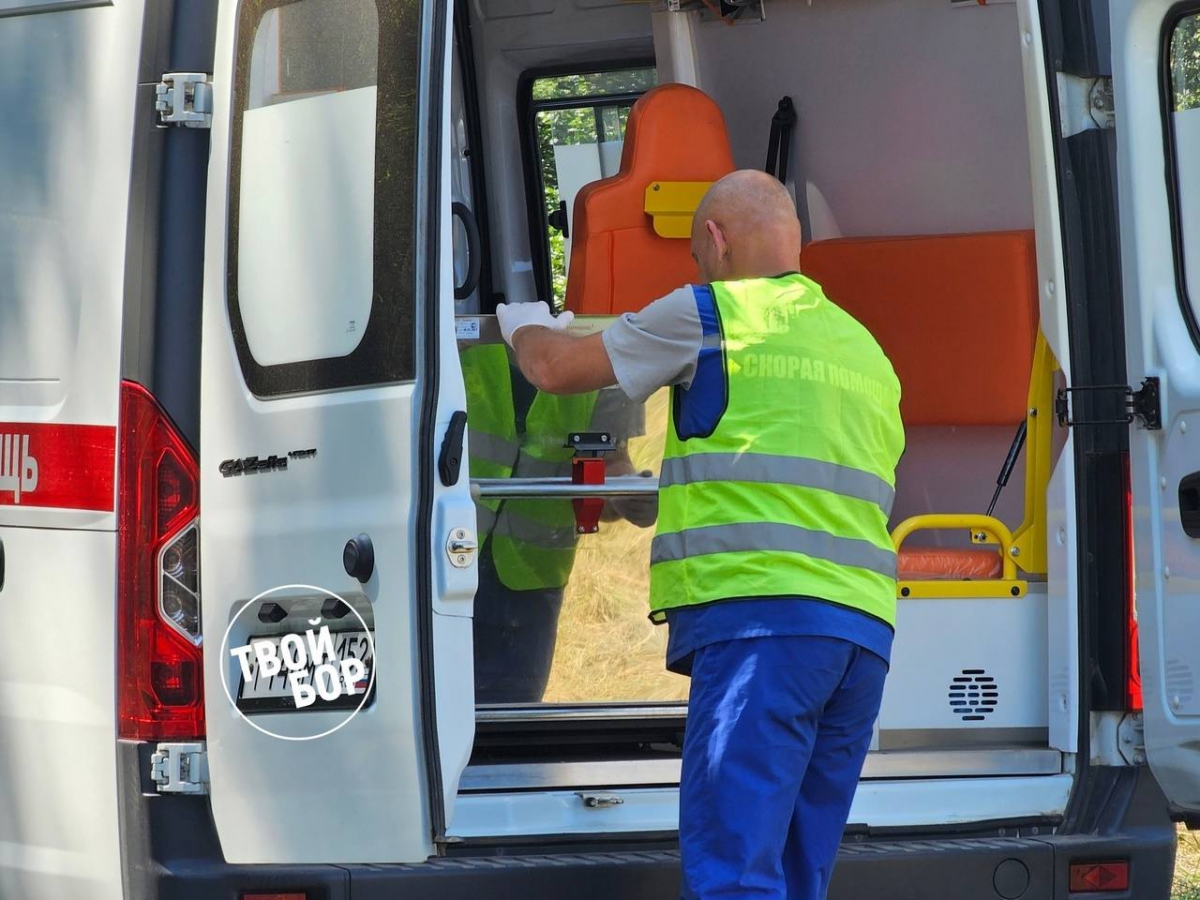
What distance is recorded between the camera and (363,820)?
2738mm

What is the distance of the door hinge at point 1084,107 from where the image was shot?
10.5ft

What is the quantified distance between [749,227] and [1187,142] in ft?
2.51

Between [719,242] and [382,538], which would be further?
[719,242]

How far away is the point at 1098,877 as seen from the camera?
316 cm

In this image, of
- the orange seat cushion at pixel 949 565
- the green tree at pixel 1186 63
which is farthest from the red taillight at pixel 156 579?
the green tree at pixel 1186 63

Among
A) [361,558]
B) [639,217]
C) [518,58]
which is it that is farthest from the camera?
[518,58]

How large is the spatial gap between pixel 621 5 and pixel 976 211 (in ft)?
4.48

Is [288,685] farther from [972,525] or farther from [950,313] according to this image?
[950,313]

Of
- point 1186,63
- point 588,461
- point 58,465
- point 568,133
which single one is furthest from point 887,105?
point 58,465

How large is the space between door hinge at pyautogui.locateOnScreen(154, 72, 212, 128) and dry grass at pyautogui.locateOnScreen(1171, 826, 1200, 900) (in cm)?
345

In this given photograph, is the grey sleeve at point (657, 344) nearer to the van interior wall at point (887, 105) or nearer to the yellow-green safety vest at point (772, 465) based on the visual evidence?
the yellow-green safety vest at point (772, 465)

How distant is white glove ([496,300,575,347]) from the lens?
3104mm

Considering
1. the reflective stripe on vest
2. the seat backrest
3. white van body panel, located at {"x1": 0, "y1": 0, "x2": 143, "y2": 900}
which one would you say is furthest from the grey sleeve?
the seat backrest

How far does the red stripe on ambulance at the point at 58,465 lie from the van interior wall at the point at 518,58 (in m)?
2.67
